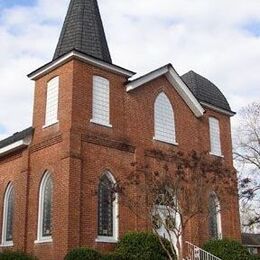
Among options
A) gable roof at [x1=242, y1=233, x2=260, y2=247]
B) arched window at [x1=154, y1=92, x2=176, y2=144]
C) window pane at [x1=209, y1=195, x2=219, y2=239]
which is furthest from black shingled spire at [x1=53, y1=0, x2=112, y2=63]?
gable roof at [x1=242, y1=233, x2=260, y2=247]

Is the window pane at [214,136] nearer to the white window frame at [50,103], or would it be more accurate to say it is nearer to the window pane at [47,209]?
the white window frame at [50,103]

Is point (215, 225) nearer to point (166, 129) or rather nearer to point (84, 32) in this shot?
point (166, 129)

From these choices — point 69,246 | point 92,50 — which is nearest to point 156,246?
point 69,246

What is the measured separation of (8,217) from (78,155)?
A: 5938 mm

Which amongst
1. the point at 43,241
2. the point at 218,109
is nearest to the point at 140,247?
the point at 43,241

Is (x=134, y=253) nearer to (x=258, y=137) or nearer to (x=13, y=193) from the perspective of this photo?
(x=13, y=193)

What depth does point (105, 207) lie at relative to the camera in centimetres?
2022

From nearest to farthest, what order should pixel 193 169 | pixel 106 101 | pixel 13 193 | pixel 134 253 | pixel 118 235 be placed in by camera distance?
1. pixel 193 169
2. pixel 134 253
3. pixel 118 235
4. pixel 106 101
5. pixel 13 193

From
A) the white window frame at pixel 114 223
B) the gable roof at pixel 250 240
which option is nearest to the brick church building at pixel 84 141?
the white window frame at pixel 114 223

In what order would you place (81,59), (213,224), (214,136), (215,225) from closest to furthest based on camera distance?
1. (81,59)
2. (213,224)
3. (215,225)
4. (214,136)

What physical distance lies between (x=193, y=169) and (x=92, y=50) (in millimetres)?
7843

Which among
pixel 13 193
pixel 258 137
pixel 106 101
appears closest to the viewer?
pixel 106 101

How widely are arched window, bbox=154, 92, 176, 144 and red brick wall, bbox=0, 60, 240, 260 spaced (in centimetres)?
33

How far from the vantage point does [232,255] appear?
2172 cm
